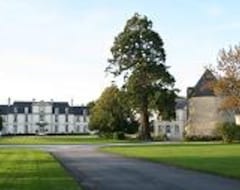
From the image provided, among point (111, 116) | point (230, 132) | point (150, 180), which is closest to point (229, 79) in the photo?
point (230, 132)

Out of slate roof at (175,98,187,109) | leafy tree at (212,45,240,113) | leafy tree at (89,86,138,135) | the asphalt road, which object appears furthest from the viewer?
slate roof at (175,98,187,109)

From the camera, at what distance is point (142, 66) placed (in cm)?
9819

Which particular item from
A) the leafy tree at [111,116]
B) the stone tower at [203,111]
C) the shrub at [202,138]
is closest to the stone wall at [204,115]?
the stone tower at [203,111]

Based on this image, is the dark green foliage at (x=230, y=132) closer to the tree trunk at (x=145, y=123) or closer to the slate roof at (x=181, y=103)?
the tree trunk at (x=145, y=123)

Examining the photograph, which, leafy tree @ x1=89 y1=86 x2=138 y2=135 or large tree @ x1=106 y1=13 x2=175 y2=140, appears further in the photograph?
leafy tree @ x1=89 y1=86 x2=138 y2=135

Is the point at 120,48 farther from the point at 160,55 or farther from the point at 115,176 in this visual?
the point at 115,176

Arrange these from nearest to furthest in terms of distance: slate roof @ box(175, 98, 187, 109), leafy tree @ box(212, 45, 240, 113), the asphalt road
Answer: the asphalt road → leafy tree @ box(212, 45, 240, 113) → slate roof @ box(175, 98, 187, 109)

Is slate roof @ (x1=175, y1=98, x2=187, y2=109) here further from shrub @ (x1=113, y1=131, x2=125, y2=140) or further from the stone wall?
shrub @ (x1=113, y1=131, x2=125, y2=140)

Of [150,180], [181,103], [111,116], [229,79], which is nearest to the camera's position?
[150,180]

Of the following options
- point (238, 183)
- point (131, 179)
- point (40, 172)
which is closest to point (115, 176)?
point (131, 179)

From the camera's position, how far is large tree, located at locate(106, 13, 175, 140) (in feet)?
318

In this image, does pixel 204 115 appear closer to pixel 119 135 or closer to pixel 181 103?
pixel 119 135

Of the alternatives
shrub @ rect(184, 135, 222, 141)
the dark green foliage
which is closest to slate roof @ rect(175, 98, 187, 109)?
shrub @ rect(184, 135, 222, 141)

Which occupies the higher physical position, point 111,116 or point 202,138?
point 111,116
